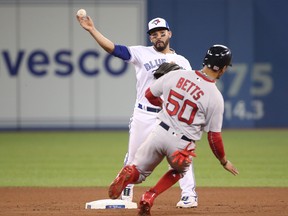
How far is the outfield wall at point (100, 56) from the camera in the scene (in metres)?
20.7

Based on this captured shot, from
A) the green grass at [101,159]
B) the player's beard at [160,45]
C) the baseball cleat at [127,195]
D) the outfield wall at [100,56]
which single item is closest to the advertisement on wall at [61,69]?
the outfield wall at [100,56]

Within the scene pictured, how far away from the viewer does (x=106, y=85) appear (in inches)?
824

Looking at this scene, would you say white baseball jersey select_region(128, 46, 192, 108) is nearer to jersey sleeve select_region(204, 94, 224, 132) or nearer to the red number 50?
the red number 50

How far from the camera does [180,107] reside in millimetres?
7293

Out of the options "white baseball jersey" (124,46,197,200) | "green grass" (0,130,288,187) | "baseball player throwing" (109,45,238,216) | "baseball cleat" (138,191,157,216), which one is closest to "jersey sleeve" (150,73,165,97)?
"baseball player throwing" (109,45,238,216)

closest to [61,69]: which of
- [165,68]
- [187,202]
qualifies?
[187,202]

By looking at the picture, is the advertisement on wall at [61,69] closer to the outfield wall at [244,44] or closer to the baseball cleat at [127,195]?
the outfield wall at [244,44]

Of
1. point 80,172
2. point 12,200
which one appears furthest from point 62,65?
point 12,200

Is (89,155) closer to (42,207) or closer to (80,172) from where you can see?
(80,172)

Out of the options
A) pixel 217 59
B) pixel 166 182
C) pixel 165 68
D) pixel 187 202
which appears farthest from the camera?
pixel 187 202

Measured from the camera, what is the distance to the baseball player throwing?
23.9 ft

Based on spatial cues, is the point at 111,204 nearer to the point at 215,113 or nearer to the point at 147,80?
the point at 147,80

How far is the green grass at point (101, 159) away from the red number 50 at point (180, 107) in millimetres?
3806

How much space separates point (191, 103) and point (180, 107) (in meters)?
0.11
